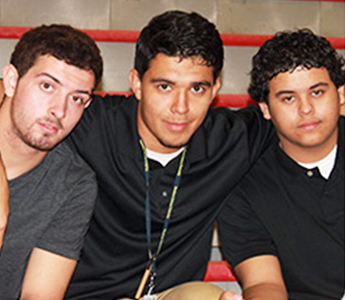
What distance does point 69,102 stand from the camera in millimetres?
1756

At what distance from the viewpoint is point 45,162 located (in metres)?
1.81

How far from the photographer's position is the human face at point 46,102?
172 cm

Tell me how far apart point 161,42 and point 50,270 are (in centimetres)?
85

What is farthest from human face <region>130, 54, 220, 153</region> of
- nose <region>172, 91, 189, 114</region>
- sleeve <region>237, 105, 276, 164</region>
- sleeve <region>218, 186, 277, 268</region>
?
sleeve <region>218, 186, 277, 268</region>

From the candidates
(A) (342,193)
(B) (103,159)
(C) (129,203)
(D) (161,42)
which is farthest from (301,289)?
(D) (161,42)

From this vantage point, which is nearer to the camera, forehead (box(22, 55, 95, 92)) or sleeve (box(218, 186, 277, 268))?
forehead (box(22, 55, 95, 92))

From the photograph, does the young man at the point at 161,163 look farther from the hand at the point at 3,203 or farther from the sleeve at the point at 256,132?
the hand at the point at 3,203

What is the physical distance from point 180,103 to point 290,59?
47cm

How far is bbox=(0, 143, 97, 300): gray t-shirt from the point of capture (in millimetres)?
1780

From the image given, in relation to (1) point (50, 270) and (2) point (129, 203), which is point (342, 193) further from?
(1) point (50, 270)

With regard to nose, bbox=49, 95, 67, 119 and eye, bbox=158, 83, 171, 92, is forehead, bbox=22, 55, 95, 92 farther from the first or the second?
eye, bbox=158, 83, 171, 92

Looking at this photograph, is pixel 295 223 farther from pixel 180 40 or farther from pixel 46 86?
pixel 46 86

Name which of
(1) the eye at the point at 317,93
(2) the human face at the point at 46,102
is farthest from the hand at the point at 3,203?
(1) the eye at the point at 317,93

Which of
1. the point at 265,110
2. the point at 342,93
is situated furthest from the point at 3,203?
the point at 342,93
